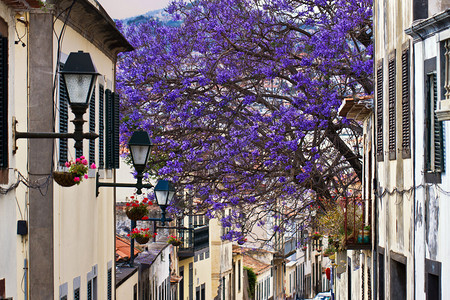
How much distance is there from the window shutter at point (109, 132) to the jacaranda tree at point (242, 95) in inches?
154

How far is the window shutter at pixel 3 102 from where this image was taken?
9.85 meters

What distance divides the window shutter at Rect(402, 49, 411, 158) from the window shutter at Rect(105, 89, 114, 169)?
602cm

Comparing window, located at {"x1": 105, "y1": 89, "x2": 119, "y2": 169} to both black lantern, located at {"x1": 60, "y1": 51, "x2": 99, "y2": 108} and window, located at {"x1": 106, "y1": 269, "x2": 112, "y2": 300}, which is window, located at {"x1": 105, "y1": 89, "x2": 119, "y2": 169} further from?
black lantern, located at {"x1": 60, "y1": 51, "x2": 99, "y2": 108}

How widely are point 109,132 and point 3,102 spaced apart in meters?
9.36

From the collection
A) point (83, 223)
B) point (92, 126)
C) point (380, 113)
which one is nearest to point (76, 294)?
point (83, 223)

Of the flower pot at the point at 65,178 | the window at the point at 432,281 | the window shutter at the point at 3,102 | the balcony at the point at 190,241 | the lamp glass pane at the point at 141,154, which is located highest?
the window shutter at the point at 3,102

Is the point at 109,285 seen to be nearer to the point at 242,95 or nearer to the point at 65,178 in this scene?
the point at 242,95

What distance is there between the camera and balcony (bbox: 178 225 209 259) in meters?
45.1

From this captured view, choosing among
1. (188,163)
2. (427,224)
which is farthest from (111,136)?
(427,224)

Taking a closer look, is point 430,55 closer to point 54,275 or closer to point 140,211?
point 54,275

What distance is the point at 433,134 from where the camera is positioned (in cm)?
1344

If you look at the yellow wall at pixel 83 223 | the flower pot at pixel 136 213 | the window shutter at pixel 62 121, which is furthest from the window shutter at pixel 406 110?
the flower pot at pixel 136 213

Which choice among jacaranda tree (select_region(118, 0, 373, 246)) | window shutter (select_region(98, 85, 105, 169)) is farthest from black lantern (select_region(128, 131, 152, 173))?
jacaranda tree (select_region(118, 0, 373, 246))

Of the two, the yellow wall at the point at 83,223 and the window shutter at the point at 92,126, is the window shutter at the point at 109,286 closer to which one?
the yellow wall at the point at 83,223
